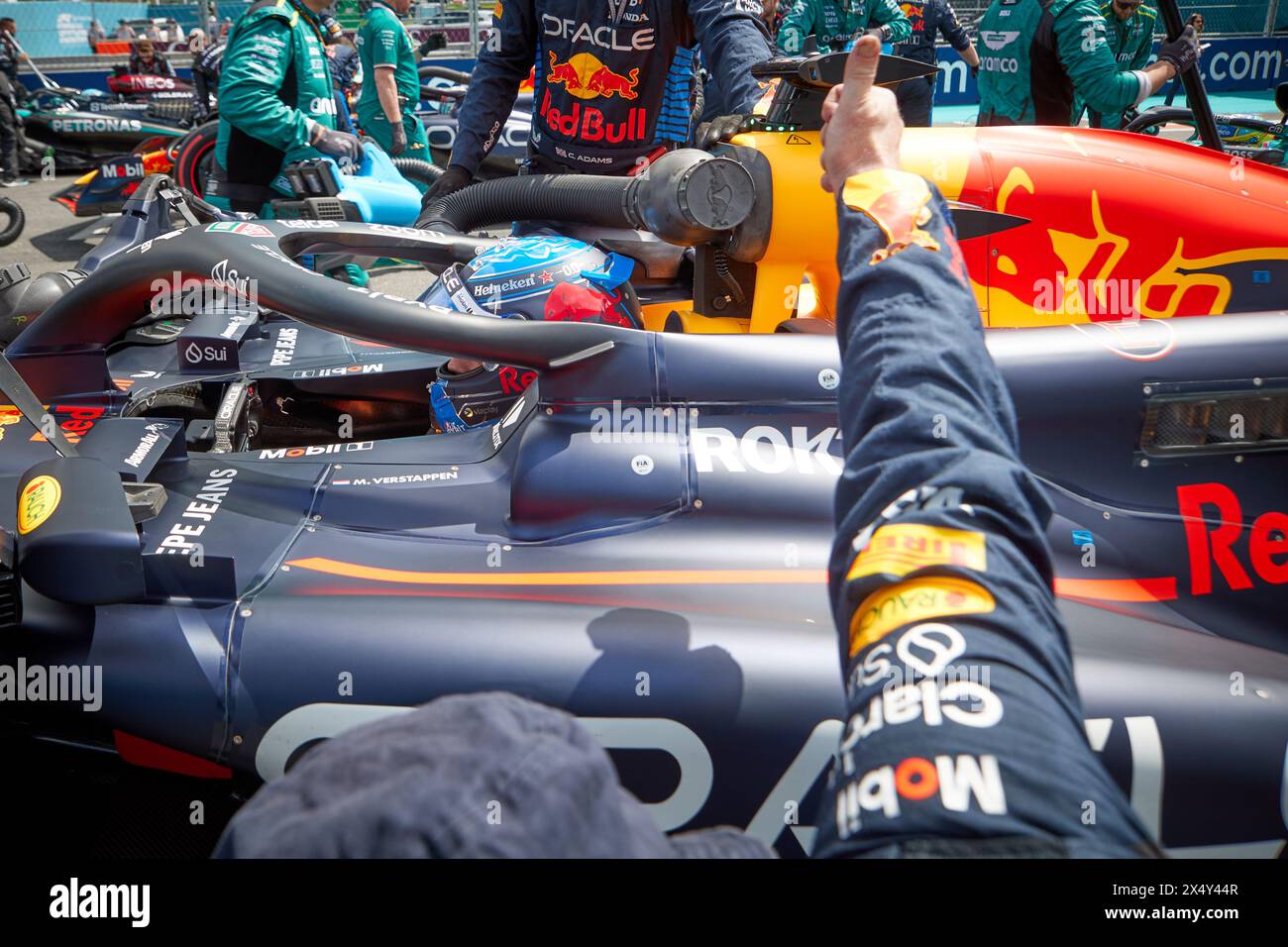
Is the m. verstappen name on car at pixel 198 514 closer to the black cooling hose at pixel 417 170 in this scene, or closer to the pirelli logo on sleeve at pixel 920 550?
the pirelli logo on sleeve at pixel 920 550

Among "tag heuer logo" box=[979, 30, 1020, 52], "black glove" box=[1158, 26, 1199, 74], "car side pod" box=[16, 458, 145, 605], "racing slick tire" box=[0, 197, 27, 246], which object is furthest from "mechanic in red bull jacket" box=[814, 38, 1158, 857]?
"racing slick tire" box=[0, 197, 27, 246]

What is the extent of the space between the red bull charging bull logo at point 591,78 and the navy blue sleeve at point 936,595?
2490 millimetres

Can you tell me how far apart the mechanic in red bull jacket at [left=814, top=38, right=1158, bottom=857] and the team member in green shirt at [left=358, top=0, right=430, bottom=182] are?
6.04 m

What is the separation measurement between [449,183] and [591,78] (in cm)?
61

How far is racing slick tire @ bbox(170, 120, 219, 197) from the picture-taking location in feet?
19.8

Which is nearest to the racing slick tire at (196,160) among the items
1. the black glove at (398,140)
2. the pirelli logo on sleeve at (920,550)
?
the black glove at (398,140)

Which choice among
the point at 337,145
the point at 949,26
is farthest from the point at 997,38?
the point at 337,145

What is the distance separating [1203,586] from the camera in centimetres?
155

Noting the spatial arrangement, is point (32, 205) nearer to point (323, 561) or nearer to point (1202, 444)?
point (323, 561)

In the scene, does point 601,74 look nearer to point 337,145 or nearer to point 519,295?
point 519,295

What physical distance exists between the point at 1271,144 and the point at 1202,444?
5.34 metres

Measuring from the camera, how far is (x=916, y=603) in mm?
→ 705

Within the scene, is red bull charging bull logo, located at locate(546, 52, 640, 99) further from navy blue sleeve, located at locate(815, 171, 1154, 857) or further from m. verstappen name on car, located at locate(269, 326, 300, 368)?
navy blue sleeve, located at locate(815, 171, 1154, 857)
